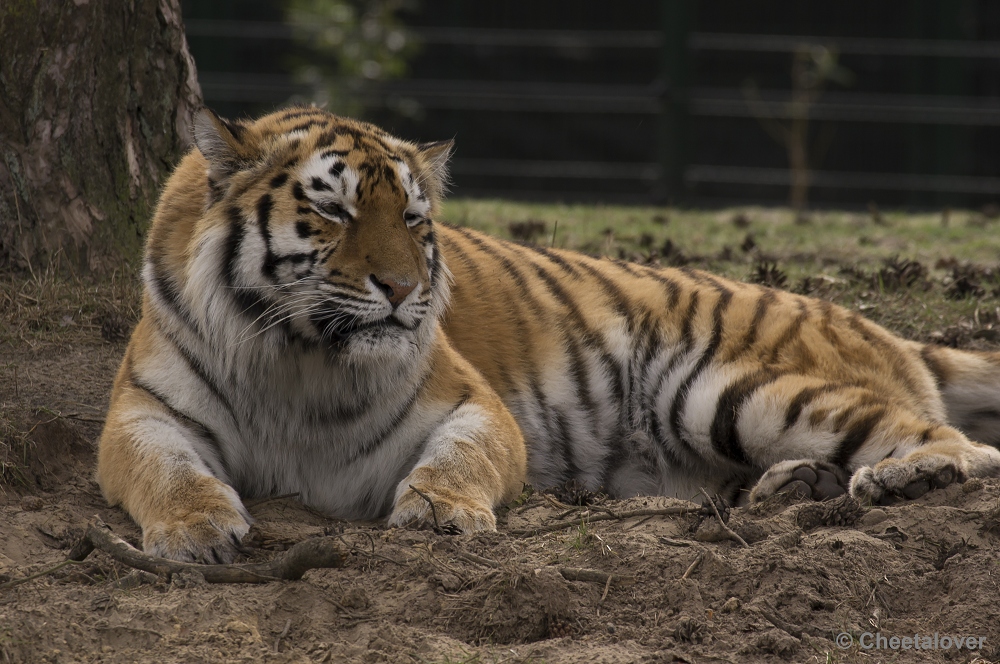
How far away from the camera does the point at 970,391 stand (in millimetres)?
3705

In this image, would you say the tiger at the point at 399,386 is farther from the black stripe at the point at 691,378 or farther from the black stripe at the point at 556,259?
the black stripe at the point at 556,259

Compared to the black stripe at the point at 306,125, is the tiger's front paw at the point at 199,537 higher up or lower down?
lower down

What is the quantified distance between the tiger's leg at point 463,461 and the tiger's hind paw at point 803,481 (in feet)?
2.26

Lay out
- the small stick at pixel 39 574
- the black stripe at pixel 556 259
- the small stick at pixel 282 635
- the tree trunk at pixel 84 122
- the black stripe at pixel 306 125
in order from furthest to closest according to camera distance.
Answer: the tree trunk at pixel 84 122 < the black stripe at pixel 556 259 < the black stripe at pixel 306 125 < the small stick at pixel 39 574 < the small stick at pixel 282 635

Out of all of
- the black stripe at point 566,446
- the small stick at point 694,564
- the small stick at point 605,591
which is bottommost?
the black stripe at point 566,446

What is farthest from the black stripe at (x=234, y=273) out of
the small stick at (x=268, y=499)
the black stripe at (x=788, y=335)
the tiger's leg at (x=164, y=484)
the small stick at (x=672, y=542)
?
the black stripe at (x=788, y=335)

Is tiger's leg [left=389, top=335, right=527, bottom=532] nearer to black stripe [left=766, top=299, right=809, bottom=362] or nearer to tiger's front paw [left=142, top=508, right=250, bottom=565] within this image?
tiger's front paw [left=142, top=508, right=250, bottom=565]

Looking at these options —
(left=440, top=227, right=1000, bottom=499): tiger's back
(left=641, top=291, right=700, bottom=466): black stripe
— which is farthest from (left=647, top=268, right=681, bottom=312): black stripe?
(left=641, top=291, right=700, bottom=466): black stripe

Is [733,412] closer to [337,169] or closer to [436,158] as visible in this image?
[436,158]

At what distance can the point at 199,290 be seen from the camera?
285 cm

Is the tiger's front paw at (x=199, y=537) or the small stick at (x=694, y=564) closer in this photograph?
the small stick at (x=694, y=564)

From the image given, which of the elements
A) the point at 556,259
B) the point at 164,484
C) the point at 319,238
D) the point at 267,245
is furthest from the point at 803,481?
the point at 164,484

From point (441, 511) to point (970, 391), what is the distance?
2.01m

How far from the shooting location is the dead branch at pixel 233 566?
2279 mm
